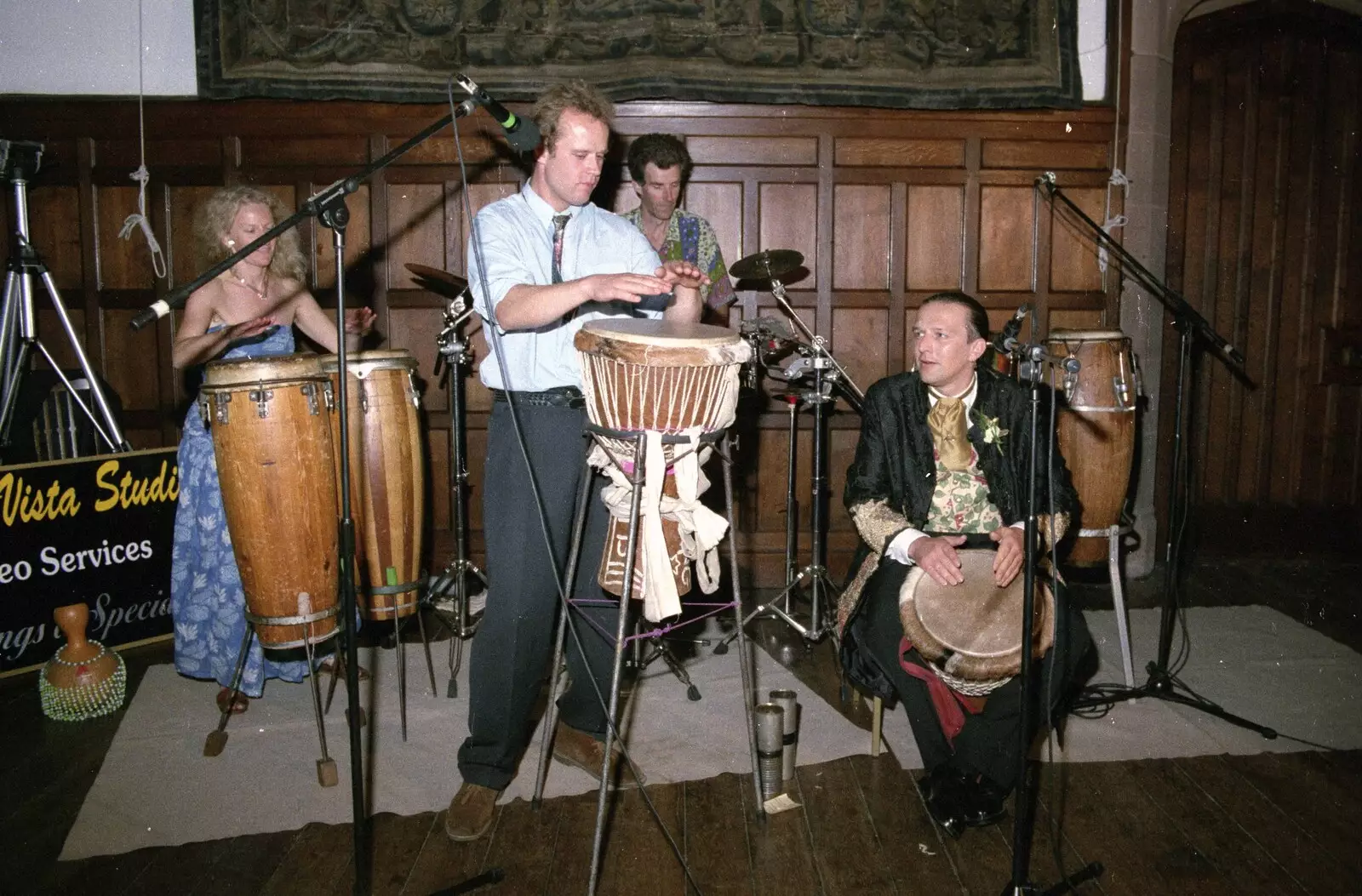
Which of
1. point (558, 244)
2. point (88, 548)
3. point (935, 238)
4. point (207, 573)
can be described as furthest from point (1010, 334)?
point (88, 548)

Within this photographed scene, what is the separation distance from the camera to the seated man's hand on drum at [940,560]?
2551mm

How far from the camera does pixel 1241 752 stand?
3.09m

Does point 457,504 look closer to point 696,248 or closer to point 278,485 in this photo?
point 278,485

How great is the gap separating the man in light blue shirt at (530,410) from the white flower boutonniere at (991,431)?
887 mm

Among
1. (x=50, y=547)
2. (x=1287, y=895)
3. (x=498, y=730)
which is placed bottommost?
(x=1287, y=895)

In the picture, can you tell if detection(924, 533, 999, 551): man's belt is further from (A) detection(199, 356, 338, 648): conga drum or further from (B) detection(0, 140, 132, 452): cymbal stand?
(B) detection(0, 140, 132, 452): cymbal stand

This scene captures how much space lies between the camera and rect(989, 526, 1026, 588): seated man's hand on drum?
2551mm

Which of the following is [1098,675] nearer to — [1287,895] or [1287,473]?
[1287,895]

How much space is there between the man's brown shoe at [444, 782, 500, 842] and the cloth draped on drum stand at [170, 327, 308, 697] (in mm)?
1143

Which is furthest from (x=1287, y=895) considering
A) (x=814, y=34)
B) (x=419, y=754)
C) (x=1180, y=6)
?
(x=1180, y=6)

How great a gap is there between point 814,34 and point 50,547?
3849mm

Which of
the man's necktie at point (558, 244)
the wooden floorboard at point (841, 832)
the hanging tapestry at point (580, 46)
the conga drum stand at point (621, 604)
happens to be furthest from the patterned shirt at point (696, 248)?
the wooden floorboard at point (841, 832)

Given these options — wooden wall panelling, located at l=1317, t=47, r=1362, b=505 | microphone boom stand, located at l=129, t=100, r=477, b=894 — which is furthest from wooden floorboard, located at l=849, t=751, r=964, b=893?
Answer: wooden wall panelling, located at l=1317, t=47, r=1362, b=505

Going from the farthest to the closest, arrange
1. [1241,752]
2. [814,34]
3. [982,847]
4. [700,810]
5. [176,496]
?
[814,34], [176,496], [1241,752], [700,810], [982,847]
